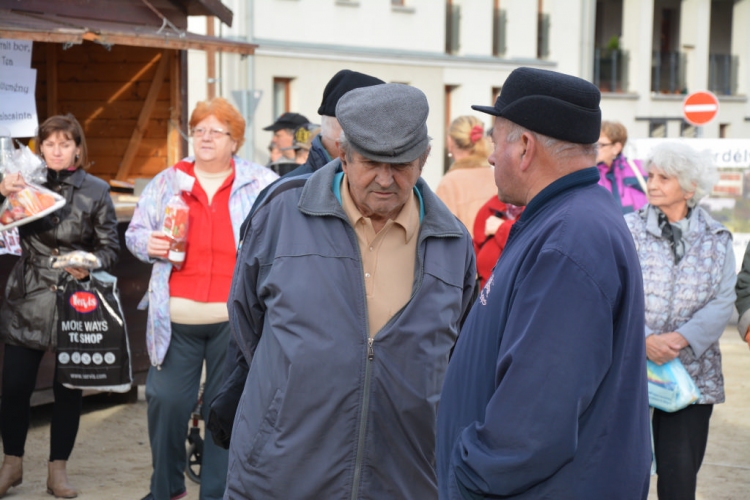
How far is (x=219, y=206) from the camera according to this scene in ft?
18.3

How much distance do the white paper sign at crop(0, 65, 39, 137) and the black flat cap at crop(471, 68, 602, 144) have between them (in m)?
5.66

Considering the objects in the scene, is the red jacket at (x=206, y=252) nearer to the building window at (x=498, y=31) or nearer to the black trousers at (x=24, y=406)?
the black trousers at (x=24, y=406)

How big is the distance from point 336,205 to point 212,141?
2.31 metres

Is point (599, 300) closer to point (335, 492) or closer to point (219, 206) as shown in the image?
point (335, 492)

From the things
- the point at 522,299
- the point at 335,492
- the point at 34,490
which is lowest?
the point at 34,490

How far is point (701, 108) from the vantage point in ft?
52.9

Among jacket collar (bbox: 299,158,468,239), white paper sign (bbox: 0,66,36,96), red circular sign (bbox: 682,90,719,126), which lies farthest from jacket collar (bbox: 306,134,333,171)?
red circular sign (bbox: 682,90,719,126)

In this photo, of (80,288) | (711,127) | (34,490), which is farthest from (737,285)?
(711,127)

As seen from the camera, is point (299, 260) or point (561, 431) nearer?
point (561, 431)

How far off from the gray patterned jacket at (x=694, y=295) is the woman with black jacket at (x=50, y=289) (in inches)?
115

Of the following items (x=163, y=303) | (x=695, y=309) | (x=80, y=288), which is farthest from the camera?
(x=80, y=288)

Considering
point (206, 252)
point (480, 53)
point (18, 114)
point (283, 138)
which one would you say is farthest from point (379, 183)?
point (480, 53)

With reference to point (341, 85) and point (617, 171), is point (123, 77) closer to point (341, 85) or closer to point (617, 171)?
point (617, 171)

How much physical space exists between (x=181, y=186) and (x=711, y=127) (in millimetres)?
35296
